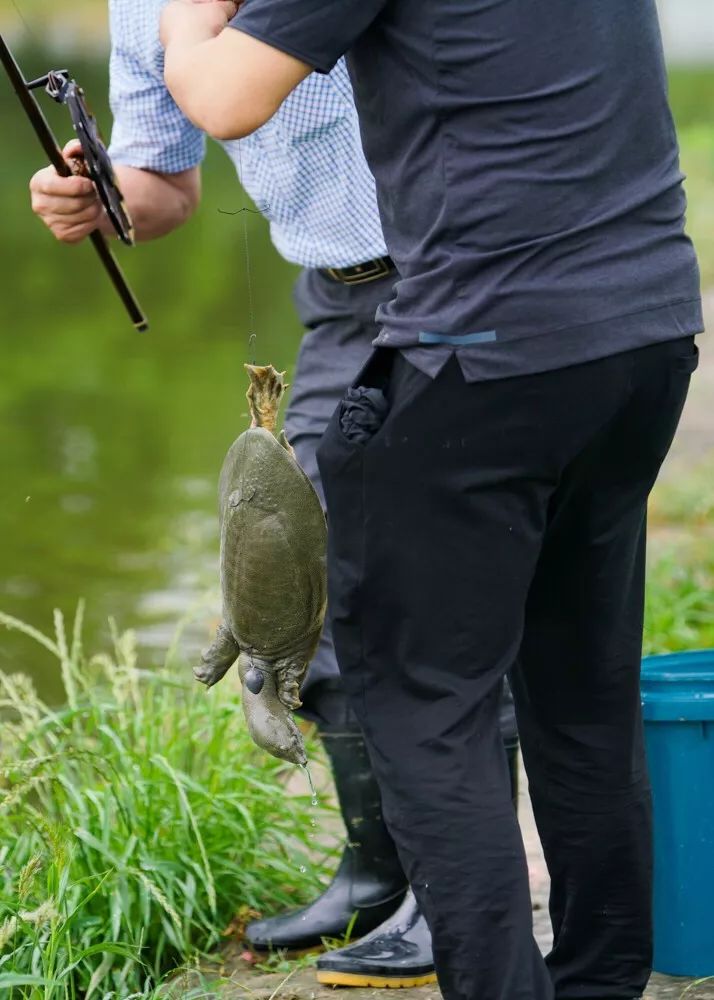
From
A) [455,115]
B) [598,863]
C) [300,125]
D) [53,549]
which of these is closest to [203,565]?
[53,549]

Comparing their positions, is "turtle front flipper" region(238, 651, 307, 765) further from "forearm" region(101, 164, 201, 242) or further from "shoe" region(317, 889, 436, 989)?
"forearm" region(101, 164, 201, 242)

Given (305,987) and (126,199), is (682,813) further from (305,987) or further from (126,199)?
(126,199)

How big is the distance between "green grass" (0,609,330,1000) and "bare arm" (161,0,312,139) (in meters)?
1.13

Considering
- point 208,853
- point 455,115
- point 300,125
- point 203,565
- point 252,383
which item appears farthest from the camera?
point 203,565

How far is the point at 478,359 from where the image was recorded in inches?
81.1

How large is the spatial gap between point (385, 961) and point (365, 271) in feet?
3.96

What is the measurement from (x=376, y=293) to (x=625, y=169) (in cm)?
91

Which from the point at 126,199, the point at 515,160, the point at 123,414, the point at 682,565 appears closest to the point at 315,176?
the point at 126,199

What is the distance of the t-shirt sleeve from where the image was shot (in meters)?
1.98

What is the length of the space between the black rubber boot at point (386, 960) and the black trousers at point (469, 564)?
2.24 feet

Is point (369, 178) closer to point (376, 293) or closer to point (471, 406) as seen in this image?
point (376, 293)

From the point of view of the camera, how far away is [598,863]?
2426 millimetres

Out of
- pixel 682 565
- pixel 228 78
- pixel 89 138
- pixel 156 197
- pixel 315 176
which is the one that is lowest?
pixel 682 565

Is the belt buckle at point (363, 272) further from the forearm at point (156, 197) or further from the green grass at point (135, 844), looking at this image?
the green grass at point (135, 844)
